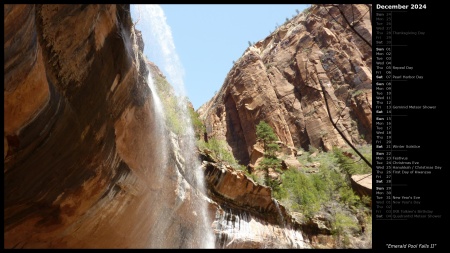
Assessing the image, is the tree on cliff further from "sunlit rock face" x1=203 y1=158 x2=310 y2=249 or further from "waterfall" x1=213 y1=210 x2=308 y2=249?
"waterfall" x1=213 y1=210 x2=308 y2=249

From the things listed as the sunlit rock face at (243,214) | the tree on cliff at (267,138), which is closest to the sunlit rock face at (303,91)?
the tree on cliff at (267,138)

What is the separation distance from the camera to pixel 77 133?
359 inches

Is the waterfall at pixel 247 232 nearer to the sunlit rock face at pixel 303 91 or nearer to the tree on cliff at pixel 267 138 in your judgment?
the tree on cliff at pixel 267 138

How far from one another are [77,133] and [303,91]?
5092cm

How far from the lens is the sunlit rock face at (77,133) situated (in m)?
7.17

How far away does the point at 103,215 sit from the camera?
11.8 metres

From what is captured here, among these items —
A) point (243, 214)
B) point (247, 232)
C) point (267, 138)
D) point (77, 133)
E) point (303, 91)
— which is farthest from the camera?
point (303, 91)

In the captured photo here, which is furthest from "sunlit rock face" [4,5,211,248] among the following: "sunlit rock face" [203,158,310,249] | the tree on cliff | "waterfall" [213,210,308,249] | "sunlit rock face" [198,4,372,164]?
"sunlit rock face" [198,4,372,164]

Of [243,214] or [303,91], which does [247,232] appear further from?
[303,91]

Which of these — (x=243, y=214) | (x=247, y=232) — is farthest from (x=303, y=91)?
(x=247, y=232)

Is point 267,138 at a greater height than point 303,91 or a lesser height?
lesser

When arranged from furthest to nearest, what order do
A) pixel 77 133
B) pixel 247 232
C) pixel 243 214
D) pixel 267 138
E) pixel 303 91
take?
pixel 303 91
pixel 267 138
pixel 243 214
pixel 247 232
pixel 77 133

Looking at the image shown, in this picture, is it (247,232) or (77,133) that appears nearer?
(77,133)
